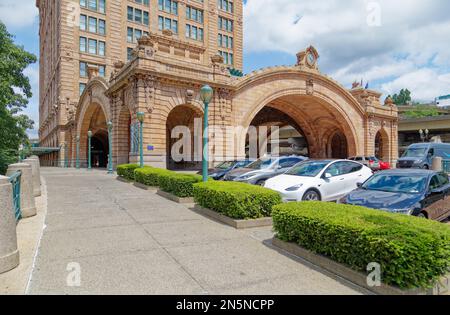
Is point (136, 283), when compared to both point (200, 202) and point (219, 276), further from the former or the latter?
point (200, 202)

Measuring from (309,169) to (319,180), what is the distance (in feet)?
2.78

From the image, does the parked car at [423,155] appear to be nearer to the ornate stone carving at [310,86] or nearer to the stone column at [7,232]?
the ornate stone carving at [310,86]

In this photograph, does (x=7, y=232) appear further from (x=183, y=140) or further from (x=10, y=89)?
(x=183, y=140)

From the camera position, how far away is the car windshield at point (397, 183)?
6965 millimetres

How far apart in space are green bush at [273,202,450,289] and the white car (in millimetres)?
3635

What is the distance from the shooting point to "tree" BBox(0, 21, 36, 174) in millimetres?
19016

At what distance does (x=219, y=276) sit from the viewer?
4.13 metres

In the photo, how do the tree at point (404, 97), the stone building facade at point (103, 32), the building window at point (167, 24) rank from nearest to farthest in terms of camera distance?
the stone building facade at point (103, 32)
the building window at point (167, 24)
the tree at point (404, 97)

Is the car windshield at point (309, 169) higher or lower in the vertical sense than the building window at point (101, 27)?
lower

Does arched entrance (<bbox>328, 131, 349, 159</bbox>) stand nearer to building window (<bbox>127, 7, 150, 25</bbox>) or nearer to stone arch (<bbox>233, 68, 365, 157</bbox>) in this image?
stone arch (<bbox>233, 68, 365, 157</bbox>)

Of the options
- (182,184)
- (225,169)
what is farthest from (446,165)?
(182,184)

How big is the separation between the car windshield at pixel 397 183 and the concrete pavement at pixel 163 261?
3235 mm

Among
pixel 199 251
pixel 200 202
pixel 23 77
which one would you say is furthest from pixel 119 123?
pixel 199 251

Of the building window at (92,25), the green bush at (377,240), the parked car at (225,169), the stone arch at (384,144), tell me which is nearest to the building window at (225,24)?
the building window at (92,25)
